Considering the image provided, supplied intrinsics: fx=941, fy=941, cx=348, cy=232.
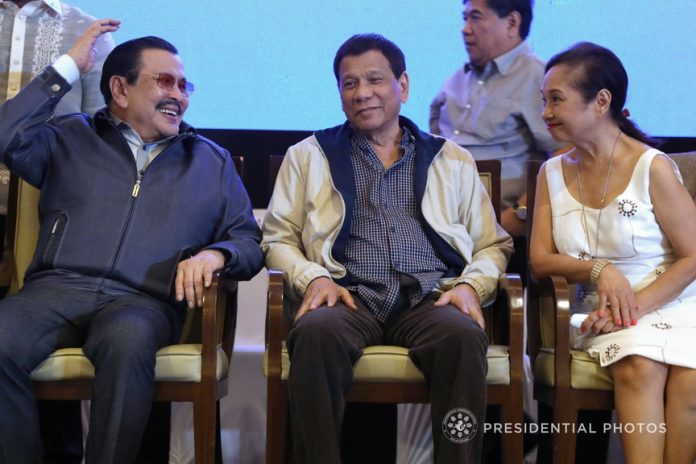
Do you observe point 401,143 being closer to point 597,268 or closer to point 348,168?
point 348,168

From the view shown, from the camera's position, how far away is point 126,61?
282cm

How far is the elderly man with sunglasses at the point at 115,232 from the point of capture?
2.26 metres

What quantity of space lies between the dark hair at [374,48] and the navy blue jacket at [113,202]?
0.52 metres

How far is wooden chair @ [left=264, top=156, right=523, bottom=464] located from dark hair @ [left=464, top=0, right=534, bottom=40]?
1396 millimetres

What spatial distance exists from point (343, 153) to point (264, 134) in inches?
37.5

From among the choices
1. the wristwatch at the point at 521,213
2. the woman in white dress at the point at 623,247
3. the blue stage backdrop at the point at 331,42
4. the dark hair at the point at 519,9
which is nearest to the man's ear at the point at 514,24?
the dark hair at the point at 519,9

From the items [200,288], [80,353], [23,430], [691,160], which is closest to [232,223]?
[200,288]

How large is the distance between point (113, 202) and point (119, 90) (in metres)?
0.40

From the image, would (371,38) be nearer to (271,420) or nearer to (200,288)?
(200,288)

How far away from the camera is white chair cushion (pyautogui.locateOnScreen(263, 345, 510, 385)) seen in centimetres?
232

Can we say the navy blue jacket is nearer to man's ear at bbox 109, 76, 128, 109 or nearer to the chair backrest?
man's ear at bbox 109, 76, 128, 109

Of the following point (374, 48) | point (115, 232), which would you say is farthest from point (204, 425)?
point (374, 48)

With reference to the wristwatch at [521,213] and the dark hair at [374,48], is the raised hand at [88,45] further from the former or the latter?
the wristwatch at [521,213]

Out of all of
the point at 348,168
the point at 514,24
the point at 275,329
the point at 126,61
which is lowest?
the point at 275,329
